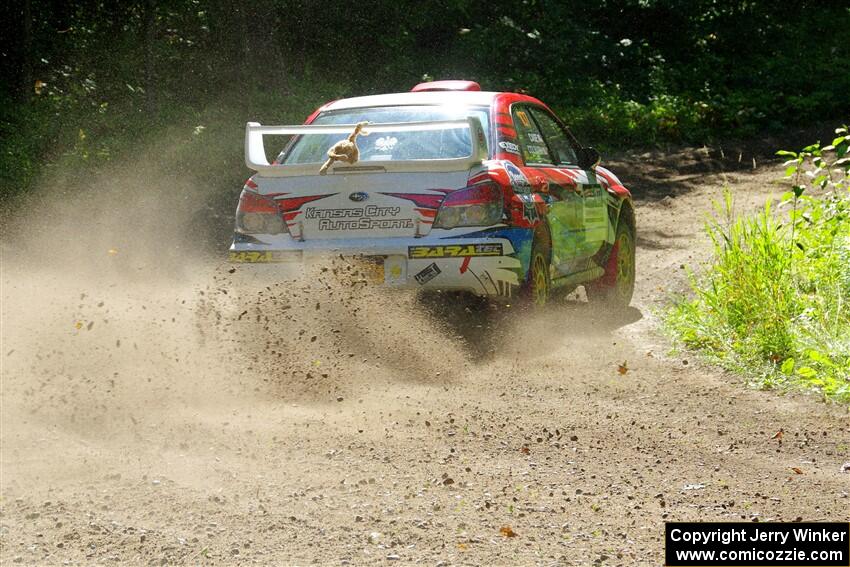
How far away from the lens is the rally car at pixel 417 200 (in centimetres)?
750

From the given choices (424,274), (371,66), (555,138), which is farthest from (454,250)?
(371,66)

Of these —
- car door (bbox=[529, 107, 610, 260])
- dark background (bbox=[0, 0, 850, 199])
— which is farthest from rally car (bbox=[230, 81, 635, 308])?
dark background (bbox=[0, 0, 850, 199])

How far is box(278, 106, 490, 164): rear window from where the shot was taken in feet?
25.9

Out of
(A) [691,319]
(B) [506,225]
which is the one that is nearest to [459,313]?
(B) [506,225]

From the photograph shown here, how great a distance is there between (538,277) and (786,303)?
5.28 ft

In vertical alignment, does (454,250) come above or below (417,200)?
below

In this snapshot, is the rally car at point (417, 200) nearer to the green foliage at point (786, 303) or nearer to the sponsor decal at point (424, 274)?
the sponsor decal at point (424, 274)

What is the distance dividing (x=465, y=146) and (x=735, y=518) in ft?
12.0

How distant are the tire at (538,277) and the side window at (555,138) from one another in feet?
3.79

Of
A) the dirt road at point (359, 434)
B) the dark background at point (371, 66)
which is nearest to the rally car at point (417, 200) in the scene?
the dirt road at point (359, 434)

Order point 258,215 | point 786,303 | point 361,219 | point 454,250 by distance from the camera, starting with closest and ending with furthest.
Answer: point 454,250 < point 361,219 < point 258,215 < point 786,303

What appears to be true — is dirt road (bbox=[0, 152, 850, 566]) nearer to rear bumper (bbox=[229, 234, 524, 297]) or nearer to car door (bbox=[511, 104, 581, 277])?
rear bumper (bbox=[229, 234, 524, 297])

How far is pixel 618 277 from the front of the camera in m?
10.0

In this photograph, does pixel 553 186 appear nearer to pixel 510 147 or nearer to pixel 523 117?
pixel 510 147
